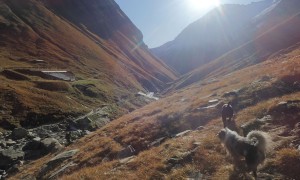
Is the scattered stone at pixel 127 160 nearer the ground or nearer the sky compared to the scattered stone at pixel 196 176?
nearer the sky

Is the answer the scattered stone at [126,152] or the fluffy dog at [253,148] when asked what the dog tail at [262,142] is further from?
the scattered stone at [126,152]

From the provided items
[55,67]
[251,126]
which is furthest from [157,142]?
[55,67]

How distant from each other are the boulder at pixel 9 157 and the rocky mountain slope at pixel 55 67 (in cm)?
1802

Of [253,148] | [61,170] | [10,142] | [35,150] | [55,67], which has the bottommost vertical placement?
[253,148]

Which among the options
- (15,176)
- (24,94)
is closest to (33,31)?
(24,94)

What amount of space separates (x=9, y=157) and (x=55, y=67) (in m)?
70.1

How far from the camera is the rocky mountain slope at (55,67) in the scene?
60.4 meters

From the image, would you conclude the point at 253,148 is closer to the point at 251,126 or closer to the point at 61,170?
the point at 251,126

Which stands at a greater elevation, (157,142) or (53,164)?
(53,164)

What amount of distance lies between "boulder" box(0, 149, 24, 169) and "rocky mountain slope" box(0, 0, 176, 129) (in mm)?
18020

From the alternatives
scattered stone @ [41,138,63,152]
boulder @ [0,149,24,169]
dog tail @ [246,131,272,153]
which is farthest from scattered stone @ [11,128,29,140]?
dog tail @ [246,131,272,153]

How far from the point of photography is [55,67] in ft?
331

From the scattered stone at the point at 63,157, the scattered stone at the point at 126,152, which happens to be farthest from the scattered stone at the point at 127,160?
the scattered stone at the point at 63,157

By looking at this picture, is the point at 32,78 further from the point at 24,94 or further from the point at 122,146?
the point at 122,146
